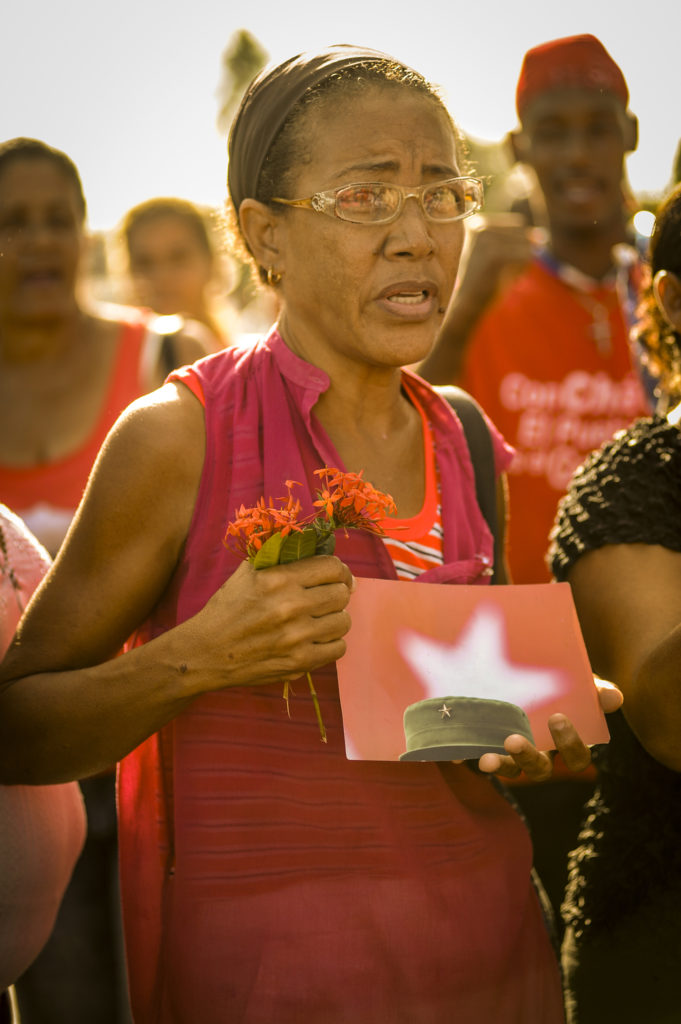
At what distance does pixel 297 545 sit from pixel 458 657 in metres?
0.37

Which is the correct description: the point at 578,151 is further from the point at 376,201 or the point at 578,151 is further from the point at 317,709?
the point at 317,709

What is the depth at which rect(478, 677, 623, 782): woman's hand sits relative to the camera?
5.65ft

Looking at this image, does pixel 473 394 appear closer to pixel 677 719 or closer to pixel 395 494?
pixel 395 494

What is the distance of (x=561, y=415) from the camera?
3533 mm

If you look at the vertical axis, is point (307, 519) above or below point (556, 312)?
below

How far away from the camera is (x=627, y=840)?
212cm

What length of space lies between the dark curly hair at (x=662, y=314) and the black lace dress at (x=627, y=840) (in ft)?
1.16

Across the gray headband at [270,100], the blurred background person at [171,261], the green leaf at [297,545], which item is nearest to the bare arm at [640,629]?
the green leaf at [297,545]

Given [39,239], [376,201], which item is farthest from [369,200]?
[39,239]

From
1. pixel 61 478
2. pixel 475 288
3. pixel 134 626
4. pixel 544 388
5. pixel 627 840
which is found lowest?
pixel 627 840

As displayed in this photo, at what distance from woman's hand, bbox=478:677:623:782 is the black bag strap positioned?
52cm

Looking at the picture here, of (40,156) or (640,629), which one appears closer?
(640,629)

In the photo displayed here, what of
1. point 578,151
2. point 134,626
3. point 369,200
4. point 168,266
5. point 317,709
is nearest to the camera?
point 317,709

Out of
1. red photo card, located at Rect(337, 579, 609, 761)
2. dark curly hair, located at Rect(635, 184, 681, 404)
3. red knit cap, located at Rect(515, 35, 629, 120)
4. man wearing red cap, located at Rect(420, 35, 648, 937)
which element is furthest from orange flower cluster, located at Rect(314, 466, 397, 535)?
red knit cap, located at Rect(515, 35, 629, 120)
